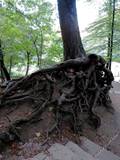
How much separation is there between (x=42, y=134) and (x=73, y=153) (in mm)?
779

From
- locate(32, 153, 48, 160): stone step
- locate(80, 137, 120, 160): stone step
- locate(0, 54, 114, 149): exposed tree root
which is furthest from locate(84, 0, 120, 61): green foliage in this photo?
locate(32, 153, 48, 160): stone step

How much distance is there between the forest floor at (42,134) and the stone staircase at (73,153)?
0.15 meters

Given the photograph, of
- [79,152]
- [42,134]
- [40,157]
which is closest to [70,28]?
[42,134]

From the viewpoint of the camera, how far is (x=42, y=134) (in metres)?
3.72

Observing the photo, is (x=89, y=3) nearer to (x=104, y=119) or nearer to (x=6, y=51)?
(x=6, y=51)

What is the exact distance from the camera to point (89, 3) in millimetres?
12188

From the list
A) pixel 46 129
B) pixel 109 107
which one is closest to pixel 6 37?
pixel 109 107

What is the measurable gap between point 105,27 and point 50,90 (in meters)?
Answer: 9.29

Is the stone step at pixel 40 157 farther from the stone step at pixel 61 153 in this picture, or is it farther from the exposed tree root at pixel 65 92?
the exposed tree root at pixel 65 92

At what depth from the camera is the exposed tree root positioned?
4297 mm

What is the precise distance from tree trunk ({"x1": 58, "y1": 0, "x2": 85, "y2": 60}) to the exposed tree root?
1.64 ft

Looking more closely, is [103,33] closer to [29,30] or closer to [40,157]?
[29,30]

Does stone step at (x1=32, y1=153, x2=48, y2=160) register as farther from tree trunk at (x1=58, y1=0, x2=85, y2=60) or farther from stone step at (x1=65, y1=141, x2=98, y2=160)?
tree trunk at (x1=58, y1=0, x2=85, y2=60)

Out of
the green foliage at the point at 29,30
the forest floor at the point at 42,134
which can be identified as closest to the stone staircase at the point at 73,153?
the forest floor at the point at 42,134
